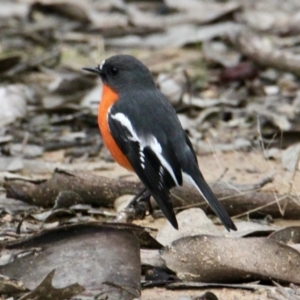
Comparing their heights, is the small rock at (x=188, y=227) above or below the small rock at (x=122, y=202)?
above

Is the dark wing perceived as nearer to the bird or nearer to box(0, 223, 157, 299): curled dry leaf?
the bird

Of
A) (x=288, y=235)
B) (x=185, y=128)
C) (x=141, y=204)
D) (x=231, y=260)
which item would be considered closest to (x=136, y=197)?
(x=141, y=204)

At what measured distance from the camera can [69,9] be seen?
34.5ft

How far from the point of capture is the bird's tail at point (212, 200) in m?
4.69

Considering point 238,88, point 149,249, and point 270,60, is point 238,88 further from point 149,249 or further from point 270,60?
point 149,249

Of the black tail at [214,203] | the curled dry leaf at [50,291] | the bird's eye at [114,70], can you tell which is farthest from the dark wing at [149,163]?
the curled dry leaf at [50,291]

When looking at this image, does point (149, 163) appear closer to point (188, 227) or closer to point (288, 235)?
point (188, 227)

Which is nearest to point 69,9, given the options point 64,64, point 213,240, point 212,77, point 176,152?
point 64,64

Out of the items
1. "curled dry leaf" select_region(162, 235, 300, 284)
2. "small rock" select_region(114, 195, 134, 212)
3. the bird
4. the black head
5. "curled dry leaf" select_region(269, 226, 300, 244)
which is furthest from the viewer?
the black head

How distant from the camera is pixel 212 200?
4863 mm

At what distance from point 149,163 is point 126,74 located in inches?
37.2

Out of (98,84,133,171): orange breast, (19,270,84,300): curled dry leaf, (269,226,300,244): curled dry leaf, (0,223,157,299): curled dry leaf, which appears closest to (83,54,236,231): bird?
(98,84,133,171): orange breast

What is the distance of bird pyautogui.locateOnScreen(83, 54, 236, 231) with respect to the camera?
506cm

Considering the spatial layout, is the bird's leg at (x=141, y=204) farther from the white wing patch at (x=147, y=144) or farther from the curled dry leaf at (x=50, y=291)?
the curled dry leaf at (x=50, y=291)
